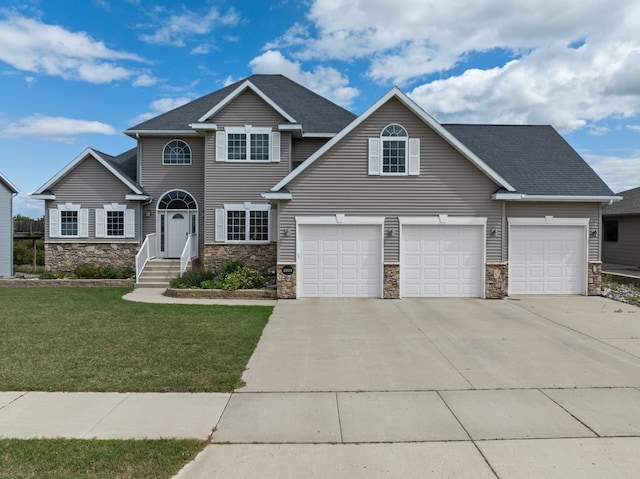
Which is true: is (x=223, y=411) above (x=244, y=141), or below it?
below

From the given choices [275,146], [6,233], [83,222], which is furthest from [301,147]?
[6,233]

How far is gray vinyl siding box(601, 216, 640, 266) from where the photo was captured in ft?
73.3

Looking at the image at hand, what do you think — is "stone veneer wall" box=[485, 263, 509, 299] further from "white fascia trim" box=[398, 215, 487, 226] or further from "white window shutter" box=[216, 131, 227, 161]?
"white window shutter" box=[216, 131, 227, 161]

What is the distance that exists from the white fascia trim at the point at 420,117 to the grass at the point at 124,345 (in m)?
4.62

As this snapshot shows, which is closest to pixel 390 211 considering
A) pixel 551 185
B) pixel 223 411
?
pixel 551 185

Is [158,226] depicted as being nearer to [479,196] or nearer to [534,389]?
[479,196]

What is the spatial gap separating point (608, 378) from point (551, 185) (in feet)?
32.4

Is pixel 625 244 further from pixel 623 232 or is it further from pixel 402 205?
pixel 402 205

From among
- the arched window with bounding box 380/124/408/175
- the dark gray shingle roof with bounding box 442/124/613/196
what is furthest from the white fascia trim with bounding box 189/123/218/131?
Result: the dark gray shingle roof with bounding box 442/124/613/196

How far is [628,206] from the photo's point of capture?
23.2m

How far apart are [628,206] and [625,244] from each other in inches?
79.1

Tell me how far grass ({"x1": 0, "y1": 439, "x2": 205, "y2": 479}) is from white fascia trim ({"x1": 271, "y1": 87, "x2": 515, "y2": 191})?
10089mm

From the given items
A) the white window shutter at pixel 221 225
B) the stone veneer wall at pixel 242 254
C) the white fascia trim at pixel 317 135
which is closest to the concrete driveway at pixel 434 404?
the stone veneer wall at pixel 242 254

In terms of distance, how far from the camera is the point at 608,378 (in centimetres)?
664
